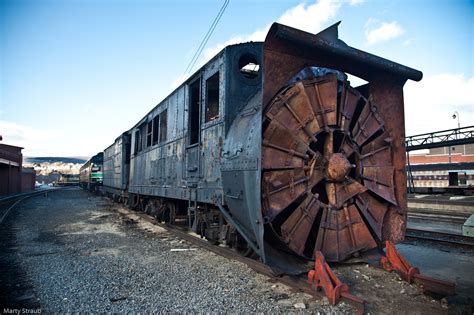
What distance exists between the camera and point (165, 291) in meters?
4.48

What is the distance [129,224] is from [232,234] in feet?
21.8

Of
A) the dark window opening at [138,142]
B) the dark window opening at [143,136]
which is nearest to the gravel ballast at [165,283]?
the dark window opening at [143,136]

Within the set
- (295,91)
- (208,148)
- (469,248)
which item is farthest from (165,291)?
(469,248)

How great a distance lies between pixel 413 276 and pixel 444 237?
16.2 ft

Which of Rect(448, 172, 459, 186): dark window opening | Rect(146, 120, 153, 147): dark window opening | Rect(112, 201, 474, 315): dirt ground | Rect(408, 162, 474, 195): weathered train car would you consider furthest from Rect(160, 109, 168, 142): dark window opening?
Rect(408, 162, 474, 195): weathered train car

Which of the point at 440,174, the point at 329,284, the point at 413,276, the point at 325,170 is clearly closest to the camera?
the point at 329,284

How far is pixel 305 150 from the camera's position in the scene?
4742 mm

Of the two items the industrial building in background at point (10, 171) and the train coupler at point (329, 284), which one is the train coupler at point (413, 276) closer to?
the train coupler at point (329, 284)

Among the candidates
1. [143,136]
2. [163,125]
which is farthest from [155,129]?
[143,136]

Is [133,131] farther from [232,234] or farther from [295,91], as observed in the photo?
[295,91]

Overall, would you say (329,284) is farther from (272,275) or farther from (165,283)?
(165,283)

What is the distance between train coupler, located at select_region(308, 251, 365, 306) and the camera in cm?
381

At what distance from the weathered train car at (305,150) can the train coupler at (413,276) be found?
0.33 metres

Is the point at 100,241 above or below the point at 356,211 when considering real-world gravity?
below
